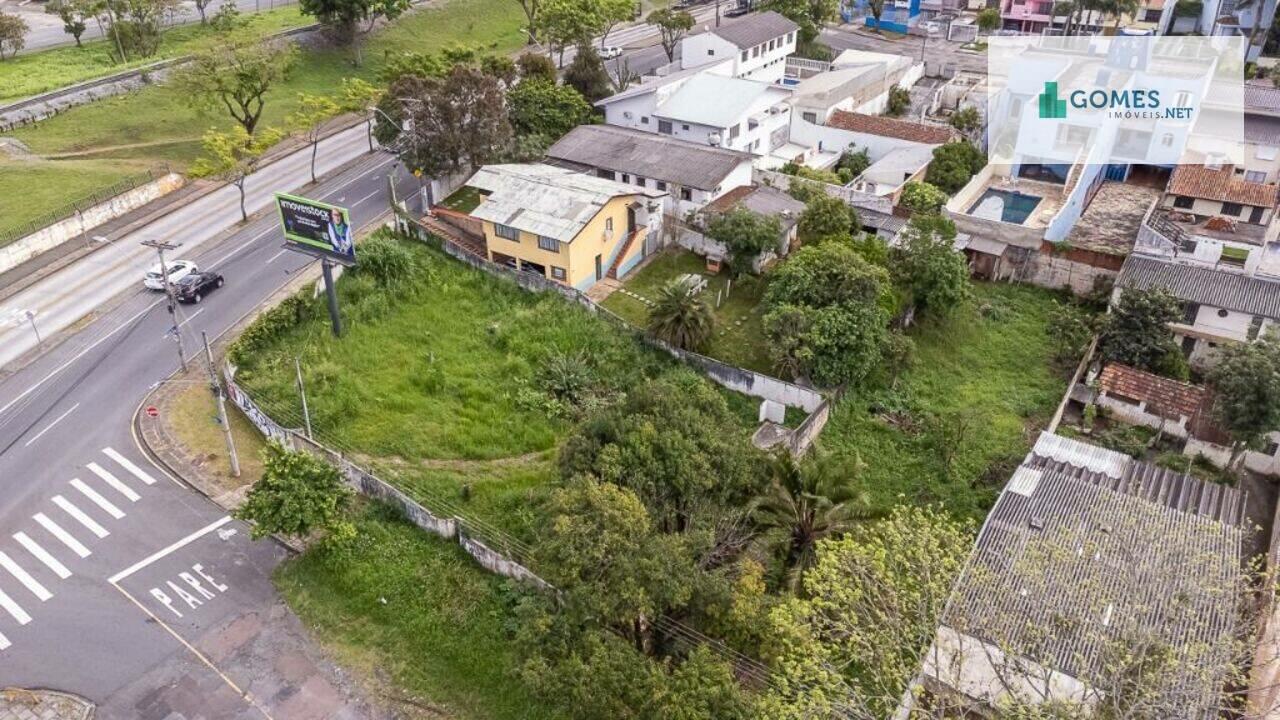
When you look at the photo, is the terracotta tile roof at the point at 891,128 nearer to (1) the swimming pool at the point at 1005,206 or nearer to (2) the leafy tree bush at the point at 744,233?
(1) the swimming pool at the point at 1005,206

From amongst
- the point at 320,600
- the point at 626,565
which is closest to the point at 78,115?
the point at 320,600

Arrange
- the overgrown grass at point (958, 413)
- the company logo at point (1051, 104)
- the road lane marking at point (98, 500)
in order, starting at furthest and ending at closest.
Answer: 1. the company logo at point (1051, 104)
2. the overgrown grass at point (958, 413)
3. the road lane marking at point (98, 500)

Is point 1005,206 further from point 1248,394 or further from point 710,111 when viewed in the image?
point 1248,394

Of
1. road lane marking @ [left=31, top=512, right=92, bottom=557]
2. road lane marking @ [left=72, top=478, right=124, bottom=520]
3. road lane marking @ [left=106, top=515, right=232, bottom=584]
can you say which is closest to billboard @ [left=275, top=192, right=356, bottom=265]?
road lane marking @ [left=106, top=515, right=232, bottom=584]

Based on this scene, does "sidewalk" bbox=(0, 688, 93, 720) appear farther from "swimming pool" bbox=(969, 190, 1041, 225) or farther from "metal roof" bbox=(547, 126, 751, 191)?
"swimming pool" bbox=(969, 190, 1041, 225)

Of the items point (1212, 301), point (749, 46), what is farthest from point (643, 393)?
point (749, 46)

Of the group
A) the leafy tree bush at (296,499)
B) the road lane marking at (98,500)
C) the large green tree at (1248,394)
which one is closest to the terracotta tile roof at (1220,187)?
the large green tree at (1248,394)
